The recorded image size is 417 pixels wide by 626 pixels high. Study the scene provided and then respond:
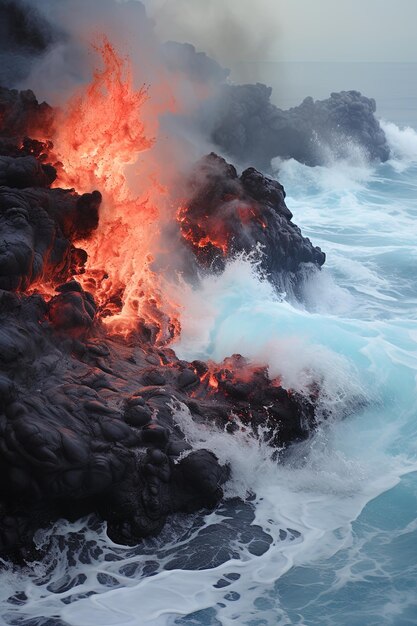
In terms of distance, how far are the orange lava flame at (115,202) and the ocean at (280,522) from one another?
110cm

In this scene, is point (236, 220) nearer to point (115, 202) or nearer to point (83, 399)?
point (115, 202)

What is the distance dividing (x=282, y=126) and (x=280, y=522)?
84.0 feet

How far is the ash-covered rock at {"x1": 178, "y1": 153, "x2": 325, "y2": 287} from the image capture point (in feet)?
52.3

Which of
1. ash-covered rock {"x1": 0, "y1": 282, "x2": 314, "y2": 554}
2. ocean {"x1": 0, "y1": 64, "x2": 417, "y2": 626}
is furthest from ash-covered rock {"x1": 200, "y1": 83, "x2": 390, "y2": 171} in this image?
ash-covered rock {"x1": 0, "y1": 282, "x2": 314, "y2": 554}

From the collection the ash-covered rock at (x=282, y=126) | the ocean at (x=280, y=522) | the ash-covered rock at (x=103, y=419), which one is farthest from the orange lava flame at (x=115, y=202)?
the ash-covered rock at (x=282, y=126)

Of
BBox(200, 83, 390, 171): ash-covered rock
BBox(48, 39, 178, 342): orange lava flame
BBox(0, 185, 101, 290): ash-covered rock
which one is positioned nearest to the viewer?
BBox(0, 185, 101, 290): ash-covered rock

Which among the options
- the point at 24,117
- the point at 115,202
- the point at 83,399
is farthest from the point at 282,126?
the point at 83,399

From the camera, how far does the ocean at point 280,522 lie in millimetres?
7578

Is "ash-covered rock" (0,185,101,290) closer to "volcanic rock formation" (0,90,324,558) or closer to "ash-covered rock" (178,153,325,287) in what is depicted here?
"volcanic rock formation" (0,90,324,558)

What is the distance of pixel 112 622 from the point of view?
23.7ft

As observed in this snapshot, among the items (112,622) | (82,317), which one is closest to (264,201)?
(82,317)

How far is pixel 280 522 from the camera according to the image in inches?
357

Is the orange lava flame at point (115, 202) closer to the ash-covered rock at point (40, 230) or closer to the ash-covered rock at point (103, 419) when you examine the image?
the ash-covered rock at point (40, 230)

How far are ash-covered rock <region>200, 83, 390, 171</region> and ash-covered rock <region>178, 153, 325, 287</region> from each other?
14.3 metres
